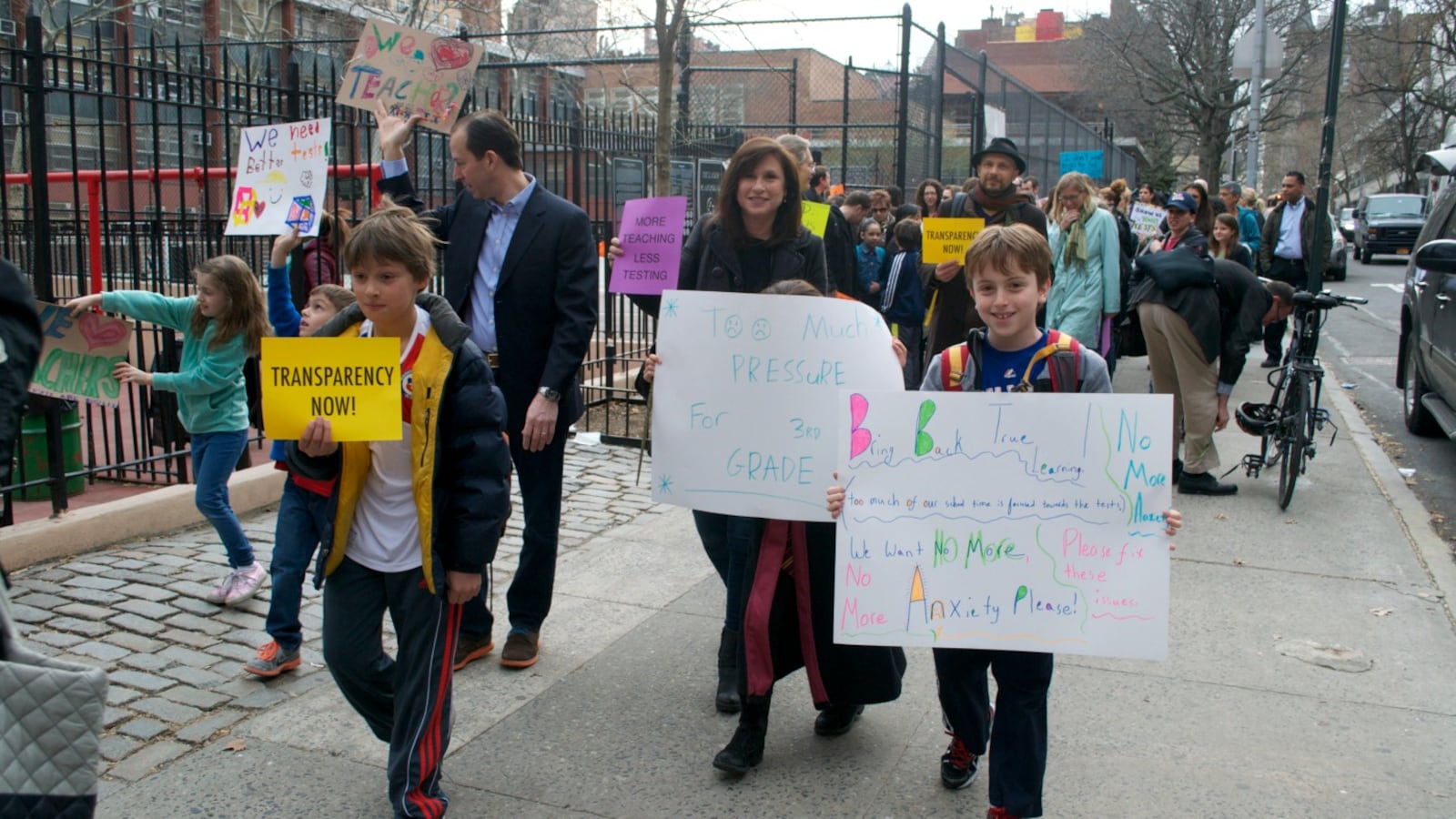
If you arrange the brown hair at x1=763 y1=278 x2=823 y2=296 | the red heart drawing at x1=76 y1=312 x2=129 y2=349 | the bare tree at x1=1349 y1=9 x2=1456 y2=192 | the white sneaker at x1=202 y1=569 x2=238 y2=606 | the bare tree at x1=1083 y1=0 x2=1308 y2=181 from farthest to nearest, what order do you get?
1. the bare tree at x1=1349 y1=9 x2=1456 y2=192
2. the bare tree at x1=1083 y1=0 x2=1308 y2=181
3. the red heart drawing at x1=76 y1=312 x2=129 y2=349
4. the white sneaker at x1=202 y1=569 x2=238 y2=606
5. the brown hair at x1=763 y1=278 x2=823 y2=296

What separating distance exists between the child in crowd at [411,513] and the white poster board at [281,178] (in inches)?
100

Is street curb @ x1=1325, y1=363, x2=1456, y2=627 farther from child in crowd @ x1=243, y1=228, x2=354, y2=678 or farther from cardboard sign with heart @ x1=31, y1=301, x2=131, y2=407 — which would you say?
cardboard sign with heart @ x1=31, y1=301, x2=131, y2=407

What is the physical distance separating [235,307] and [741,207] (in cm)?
228

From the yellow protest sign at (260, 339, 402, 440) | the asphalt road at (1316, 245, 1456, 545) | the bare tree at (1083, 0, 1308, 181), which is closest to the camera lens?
the yellow protest sign at (260, 339, 402, 440)

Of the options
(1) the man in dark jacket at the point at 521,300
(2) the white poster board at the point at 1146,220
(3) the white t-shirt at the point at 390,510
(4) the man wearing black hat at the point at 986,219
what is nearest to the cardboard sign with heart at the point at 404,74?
(1) the man in dark jacket at the point at 521,300

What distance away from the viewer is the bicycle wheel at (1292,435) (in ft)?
23.1

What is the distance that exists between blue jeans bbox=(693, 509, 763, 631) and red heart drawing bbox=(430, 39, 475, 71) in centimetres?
244

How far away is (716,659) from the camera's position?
4617 mm

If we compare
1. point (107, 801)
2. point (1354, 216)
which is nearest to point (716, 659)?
point (107, 801)

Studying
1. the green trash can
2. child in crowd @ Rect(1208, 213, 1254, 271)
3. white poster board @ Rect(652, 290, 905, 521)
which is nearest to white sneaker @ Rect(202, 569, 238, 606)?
the green trash can

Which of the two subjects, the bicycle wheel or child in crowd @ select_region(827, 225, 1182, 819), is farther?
the bicycle wheel

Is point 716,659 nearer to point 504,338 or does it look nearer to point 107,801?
point 504,338

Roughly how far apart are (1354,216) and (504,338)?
133ft

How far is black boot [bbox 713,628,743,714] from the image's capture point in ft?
13.5
